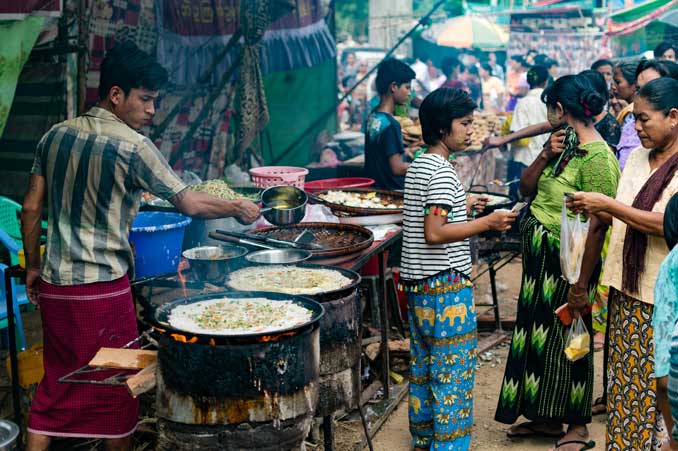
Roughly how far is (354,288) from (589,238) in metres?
1.29

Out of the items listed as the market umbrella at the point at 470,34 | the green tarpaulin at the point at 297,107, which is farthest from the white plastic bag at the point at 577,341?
the market umbrella at the point at 470,34

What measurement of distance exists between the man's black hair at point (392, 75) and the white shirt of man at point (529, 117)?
346 cm

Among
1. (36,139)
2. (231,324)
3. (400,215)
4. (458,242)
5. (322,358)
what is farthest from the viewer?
(36,139)

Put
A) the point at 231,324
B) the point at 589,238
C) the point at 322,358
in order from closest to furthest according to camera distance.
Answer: the point at 231,324 → the point at 322,358 → the point at 589,238

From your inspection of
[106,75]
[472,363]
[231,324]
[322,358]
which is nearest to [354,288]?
[322,358]

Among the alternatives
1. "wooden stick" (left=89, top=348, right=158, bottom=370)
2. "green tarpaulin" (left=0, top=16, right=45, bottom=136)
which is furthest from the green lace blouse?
"green tarpaulin" (left=0, top=16, right=45, bottom=136)

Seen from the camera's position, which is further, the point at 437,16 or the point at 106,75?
the point at 437,16

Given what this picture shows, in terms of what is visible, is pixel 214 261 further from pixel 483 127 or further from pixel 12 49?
pixel 483 127

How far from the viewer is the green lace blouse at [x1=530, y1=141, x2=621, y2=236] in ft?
13.5

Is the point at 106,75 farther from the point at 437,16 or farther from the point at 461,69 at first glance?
the point at 437,16

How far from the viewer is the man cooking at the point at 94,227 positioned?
11.3 feet

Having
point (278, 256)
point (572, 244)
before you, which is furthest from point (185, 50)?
point (572, 244)

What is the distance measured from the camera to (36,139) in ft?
21.3

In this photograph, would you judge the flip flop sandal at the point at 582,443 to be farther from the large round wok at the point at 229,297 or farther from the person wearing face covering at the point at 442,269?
the large round wok at the point at 229,297
